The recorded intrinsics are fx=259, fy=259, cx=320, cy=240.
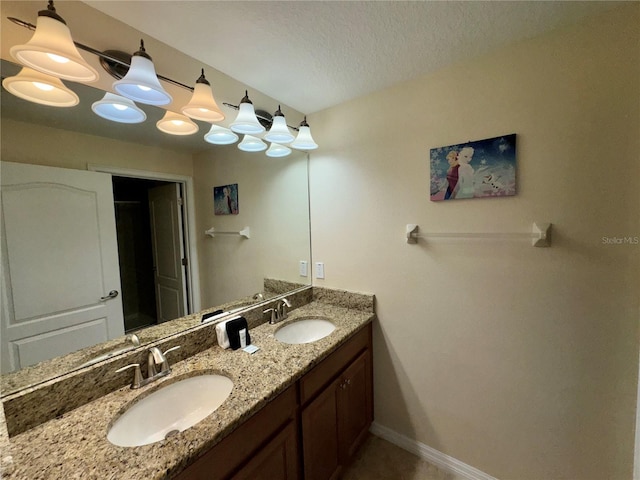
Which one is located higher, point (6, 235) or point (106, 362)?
point (6, 235)

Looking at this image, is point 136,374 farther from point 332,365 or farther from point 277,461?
point 332,365

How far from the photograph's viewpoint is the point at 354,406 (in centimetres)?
160

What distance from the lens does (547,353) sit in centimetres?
128

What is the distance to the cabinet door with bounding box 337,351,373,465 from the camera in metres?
1.47

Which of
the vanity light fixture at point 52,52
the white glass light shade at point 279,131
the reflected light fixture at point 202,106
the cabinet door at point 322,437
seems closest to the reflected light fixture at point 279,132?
the white glass light shade at point 279,131

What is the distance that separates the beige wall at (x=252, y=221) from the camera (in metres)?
1.51

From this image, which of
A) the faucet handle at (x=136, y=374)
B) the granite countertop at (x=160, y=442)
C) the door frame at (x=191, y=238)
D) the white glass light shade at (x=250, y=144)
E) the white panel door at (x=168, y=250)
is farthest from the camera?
the white glass light shade at (x=250, y=144)

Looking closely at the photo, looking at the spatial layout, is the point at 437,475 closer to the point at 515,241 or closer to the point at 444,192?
the point at 515,241

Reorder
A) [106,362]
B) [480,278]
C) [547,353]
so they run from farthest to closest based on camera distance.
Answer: [480,278], [547,353], [106,362]

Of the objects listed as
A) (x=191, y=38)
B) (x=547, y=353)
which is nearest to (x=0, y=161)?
(x=191, y=38)

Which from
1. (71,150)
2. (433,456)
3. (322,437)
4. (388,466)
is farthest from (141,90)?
(433,456)

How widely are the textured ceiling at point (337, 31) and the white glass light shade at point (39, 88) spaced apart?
14.0 inches

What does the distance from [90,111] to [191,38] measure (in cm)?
55

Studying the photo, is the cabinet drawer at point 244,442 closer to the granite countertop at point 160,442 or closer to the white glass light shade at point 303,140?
the granite countertop at point 160,442
